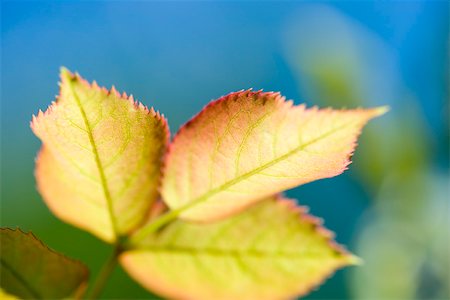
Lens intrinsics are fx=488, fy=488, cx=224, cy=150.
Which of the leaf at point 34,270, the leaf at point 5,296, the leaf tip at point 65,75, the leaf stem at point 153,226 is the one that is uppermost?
the leaf tip at point 65,75

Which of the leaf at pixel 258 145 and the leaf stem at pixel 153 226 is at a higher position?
the leaf at pixel 258 145

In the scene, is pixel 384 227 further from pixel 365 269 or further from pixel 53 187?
pixel 53 187

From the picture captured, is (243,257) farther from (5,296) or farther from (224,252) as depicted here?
(5,296)

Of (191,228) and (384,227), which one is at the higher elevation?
(384,227)

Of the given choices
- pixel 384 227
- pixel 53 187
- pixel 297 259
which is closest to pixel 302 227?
pixel 297 259

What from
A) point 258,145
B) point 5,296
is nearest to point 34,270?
point 5,296
